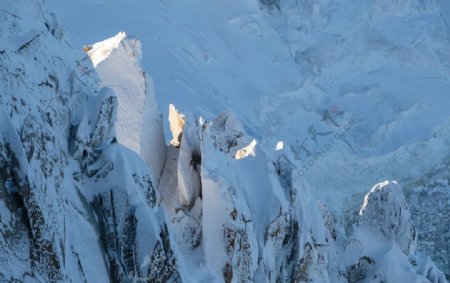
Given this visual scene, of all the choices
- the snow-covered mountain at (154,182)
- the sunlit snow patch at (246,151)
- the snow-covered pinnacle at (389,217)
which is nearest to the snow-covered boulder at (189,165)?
the snow-covered mountain at (154,182)

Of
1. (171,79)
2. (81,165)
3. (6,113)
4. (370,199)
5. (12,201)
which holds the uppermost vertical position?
(6,113)

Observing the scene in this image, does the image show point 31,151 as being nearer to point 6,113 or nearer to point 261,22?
point 6,113

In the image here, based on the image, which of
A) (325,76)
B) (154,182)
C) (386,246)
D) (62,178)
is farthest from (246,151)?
(325,76)

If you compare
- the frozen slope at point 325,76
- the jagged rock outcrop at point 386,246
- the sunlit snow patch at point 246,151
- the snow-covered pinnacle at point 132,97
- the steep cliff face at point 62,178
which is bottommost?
the frozen slope at point 325,76

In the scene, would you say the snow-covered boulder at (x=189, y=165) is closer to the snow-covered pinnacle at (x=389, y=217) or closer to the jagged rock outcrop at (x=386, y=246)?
the jagged rock outcrop at (x=386, y=246)

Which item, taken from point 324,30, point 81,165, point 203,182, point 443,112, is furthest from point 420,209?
point 81,165

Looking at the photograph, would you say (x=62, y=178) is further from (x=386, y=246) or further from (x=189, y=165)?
(x=386, y=246)
